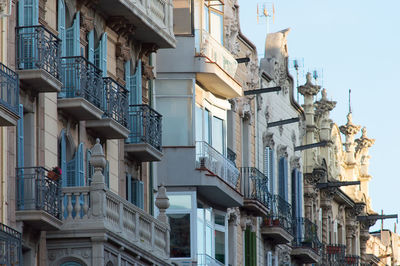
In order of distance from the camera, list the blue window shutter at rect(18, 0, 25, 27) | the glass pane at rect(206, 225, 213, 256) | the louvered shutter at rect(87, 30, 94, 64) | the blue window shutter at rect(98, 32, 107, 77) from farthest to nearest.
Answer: the glass pane at rect(206, 225, 213, 256)
the blue window shutter at rect(98, 32, 107, 77)
the louvered shutter at rect(87, 30, 94, 64)
the blue window shutter at rect(18, 0, 25, 27)

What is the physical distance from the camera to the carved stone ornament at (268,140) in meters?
58.8

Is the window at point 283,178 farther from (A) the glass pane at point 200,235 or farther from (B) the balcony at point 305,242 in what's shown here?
(A) the glass pane at point 200,235

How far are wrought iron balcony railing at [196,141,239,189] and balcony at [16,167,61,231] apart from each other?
1439cm

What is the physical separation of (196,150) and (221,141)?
132 inches

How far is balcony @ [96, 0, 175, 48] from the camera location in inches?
1588

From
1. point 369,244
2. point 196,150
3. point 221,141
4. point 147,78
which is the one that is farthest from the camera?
point 369,244

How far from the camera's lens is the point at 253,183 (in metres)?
54.4

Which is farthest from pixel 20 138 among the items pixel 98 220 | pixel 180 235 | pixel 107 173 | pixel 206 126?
pixel 206 126

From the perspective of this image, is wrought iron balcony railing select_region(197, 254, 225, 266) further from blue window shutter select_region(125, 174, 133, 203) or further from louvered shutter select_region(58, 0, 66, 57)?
louvered shutter select_region(58, 0, 66, 57)

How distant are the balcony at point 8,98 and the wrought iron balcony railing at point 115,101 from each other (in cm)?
652

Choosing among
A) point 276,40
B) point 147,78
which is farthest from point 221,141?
point 276,40

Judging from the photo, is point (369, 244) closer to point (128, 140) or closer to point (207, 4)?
point (207, 4)

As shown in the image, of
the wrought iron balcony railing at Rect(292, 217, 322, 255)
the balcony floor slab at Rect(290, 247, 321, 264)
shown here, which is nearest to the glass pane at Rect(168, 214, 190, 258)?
the wrought iron balcony railing at Rect(292, 217, 322, 255)

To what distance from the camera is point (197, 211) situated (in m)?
48.8
